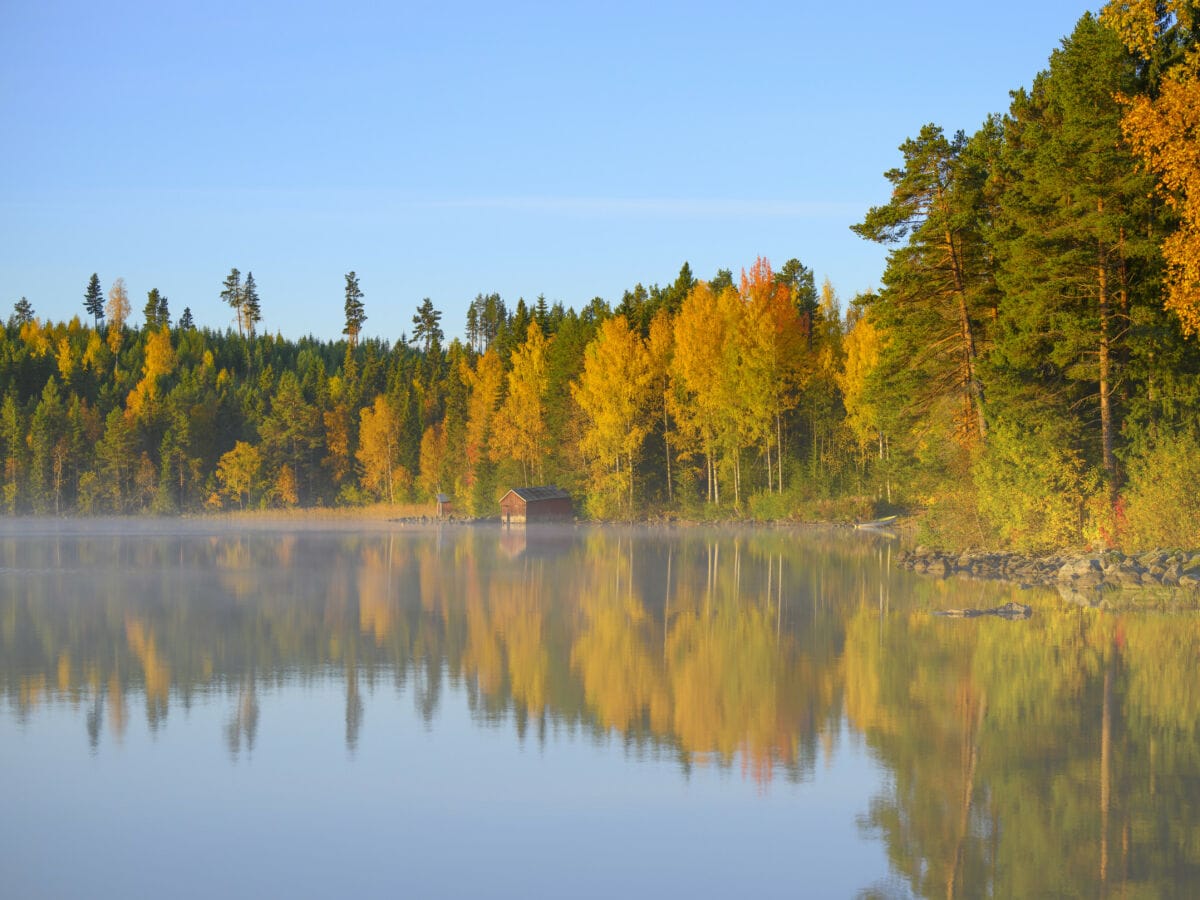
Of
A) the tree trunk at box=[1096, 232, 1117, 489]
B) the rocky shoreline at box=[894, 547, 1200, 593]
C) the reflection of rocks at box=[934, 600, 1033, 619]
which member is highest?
the tree trunk at box=[1096, 232, 1117, 489]

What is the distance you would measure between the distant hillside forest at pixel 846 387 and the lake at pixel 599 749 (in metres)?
8.70

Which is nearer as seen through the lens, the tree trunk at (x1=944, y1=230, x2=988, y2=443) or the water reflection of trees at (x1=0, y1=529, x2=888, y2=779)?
the water reflection of trees at (x1=0, y1=529, x2=888, y2=779)

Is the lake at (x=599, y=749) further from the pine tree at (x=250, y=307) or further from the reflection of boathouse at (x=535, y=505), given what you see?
the pine tree at (x=250, y=307)

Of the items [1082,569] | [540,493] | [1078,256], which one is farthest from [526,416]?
[1082,569]

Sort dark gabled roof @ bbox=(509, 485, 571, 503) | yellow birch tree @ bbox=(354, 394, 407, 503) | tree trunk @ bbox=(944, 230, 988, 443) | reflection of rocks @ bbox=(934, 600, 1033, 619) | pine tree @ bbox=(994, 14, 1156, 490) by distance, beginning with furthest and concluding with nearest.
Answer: yellow birch tree @ bbox=(354, 394, 407, 503), dark gabled roof @ bbox=(509, 485, 571, 503), tree trunk @ bbox=(944, 230, 988, 443), pine tree @ bbox=(994, 14, 1156, 490), reflection of rocks @ bbox=(934, 600, 1033, 619)

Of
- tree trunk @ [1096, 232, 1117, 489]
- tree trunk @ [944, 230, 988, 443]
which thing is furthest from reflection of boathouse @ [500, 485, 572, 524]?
tree trunk @ [1096, 232, 1117, 489]

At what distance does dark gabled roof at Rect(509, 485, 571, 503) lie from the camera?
7681 cm

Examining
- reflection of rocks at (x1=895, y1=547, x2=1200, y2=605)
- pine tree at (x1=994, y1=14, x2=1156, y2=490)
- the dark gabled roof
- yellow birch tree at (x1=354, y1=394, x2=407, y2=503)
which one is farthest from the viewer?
yellow birch tree at (x1=354, y1=394, x2=407, y2=503)

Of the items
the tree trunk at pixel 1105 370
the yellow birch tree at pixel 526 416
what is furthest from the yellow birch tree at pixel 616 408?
the tree trunk at pixel 1105 370

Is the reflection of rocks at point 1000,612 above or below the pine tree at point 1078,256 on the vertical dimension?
below

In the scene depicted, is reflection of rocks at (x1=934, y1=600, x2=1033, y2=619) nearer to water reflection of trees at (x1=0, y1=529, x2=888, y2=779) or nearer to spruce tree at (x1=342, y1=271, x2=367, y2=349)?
water reflection of trees at (x1=0, y1=529, x2=888, y2=779)

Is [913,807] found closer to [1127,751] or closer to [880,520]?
[1127,751]

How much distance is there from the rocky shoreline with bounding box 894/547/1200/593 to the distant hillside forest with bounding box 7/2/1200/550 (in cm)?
131

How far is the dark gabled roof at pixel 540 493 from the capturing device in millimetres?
76812
